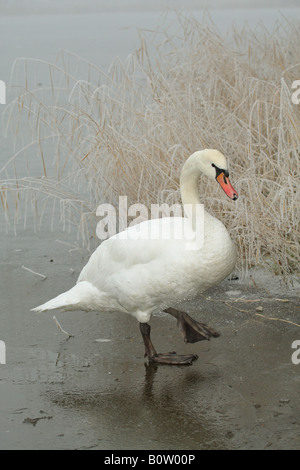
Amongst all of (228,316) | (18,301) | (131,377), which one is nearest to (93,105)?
(18,301)

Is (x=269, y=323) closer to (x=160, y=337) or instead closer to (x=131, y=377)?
(x=160, y=337)

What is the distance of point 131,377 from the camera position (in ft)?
13.9

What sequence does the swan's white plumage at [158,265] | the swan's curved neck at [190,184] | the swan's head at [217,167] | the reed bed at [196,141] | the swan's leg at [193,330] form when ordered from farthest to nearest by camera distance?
the reed bed at [196,141]
the swan's leg at [193,330]
the swan's curved neck at [190,184]
the swan's head at [217,167]
the swan's white plumage at [158,265]

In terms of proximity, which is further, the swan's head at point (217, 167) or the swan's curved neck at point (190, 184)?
the swan's curved neck at point (190, 184)

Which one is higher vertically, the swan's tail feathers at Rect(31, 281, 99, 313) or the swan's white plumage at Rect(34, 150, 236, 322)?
the swan's white plumage at Rect(34, 150, 236, 322)

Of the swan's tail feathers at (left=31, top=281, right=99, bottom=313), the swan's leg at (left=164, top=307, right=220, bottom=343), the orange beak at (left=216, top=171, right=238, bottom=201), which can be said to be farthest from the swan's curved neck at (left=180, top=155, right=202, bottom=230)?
the swan's tail feathers at (left=31, top=281, right=99, bottom=313)

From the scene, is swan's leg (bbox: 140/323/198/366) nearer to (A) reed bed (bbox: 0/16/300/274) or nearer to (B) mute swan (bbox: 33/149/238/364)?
(B) mute swan (bbox: 33/149/238/364)

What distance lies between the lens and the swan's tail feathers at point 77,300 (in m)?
4.55

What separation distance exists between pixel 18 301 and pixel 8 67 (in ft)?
31.1

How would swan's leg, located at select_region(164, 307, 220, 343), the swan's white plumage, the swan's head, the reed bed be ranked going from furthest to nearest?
the reed bed
swan's leg, located at select_region(164, 307, 220, 343)
the swan's head
the swan's white plumage

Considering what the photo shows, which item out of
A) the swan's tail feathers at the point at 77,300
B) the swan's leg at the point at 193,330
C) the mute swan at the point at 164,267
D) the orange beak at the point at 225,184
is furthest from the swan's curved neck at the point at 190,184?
the swan's tail feathers at the point at 77,300

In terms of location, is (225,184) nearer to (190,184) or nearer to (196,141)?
(190,184)

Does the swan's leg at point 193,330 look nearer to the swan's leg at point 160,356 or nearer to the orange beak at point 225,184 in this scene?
the swan's leg at point 160,356

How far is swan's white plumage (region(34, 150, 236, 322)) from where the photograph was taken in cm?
425
